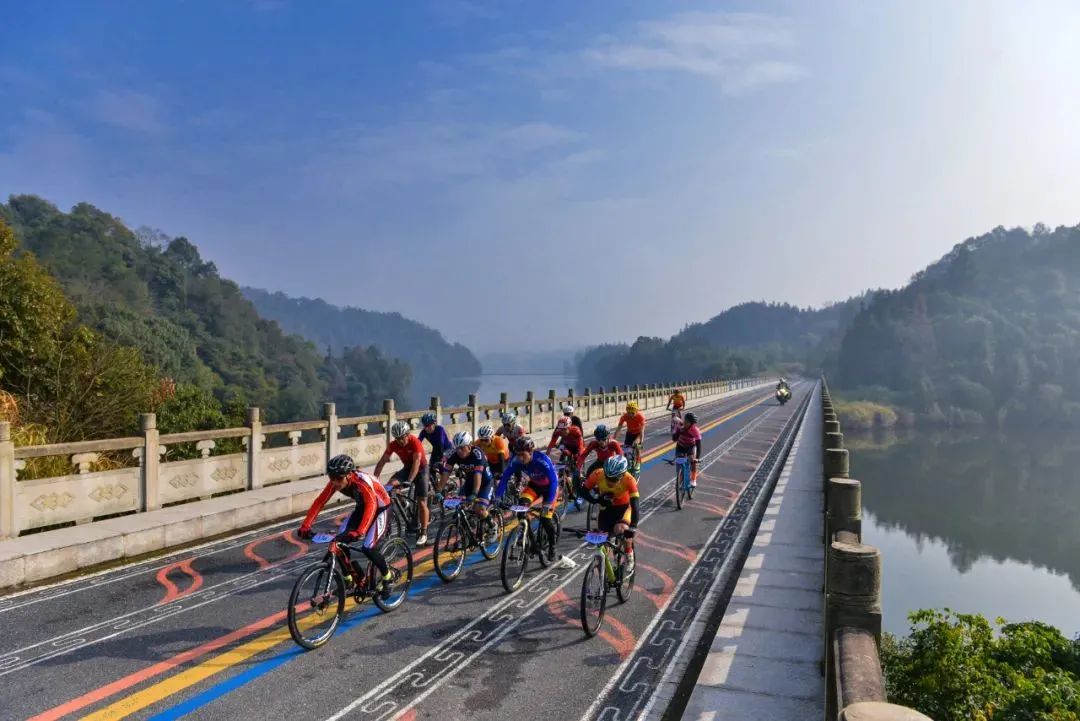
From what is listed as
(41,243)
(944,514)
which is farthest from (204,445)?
(41,243)

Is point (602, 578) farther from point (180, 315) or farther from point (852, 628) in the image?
point (180, 315)

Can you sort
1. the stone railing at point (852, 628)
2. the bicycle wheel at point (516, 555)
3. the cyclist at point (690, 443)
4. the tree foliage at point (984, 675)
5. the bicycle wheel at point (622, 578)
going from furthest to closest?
the cyclist at point (690, 443) → the bicycle wheel at point (516, 555) → the bicycle wheel at point (622, 578) → the tree foliage at point (984, 675) → the stone railing at point (852, 628)

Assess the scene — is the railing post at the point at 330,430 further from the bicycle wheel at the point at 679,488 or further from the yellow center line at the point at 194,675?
the yellow center line at the point at 194,675

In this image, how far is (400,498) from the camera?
11117mm

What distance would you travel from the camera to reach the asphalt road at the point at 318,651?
5.71 m

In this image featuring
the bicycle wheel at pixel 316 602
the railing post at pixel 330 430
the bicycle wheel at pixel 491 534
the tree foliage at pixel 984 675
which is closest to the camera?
the bicycle wheel at pixel 316 602

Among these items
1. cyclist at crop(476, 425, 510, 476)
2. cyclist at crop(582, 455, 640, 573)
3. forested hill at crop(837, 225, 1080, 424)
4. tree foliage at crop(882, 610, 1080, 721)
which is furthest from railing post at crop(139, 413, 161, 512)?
forested hill at crop(837, 225, 1080, 424)

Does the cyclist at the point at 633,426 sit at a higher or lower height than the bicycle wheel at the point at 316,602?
higher

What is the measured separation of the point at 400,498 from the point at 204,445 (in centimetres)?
415

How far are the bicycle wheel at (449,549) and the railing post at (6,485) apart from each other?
5.69 metres

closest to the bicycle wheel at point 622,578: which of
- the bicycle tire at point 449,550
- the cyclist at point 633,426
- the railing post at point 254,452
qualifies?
the bicycle tire at point 449,550

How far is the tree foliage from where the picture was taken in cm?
757

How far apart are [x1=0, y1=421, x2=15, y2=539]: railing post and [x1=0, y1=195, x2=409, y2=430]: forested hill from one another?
47.9 meters

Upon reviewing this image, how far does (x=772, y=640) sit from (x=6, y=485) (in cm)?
967
